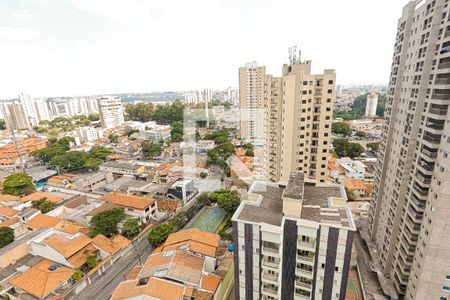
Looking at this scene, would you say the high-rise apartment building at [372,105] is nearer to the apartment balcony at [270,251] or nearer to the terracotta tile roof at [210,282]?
the terracotta tile roof at [210,282]

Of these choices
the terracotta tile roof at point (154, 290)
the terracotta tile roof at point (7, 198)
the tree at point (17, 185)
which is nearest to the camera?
the terracotta tile roof at point (154, 290)

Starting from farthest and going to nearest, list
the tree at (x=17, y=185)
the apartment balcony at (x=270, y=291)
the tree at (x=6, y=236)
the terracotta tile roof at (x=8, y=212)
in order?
the tree at (x=17, y=185) → the terracotta tile roof at (x=8, y=212) → the tree at (x=6, y=236) → the apartment balcony at (x=270, y=291)

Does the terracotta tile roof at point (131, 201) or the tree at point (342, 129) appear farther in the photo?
the tree at point (342, 129)

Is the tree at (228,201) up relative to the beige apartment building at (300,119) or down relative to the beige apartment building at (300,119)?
down

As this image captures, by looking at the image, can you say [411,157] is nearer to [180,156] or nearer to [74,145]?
[180,156]

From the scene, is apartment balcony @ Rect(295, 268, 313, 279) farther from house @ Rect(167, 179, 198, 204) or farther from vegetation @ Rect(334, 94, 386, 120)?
vegetation @ Rect(334, 94, 386, 120)

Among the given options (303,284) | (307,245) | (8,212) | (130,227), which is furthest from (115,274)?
(307,245)

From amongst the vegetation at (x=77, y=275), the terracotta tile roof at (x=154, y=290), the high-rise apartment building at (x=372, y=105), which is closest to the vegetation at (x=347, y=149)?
the terracotta tile roof at (x=154, y=290)

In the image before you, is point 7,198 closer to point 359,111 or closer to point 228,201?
point 228,201
